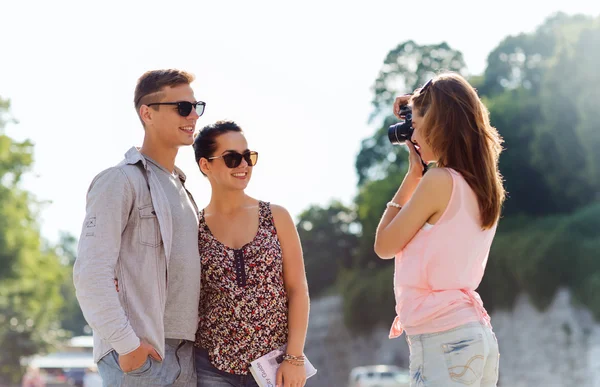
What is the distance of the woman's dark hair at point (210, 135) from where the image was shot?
166 inches

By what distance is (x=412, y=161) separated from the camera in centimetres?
371

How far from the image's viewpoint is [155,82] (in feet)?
13.6

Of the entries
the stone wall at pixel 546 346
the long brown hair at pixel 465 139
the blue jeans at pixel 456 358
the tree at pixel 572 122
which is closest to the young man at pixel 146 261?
the blue jeans at pixel 456 358

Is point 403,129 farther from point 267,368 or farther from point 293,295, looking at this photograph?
point 267,368

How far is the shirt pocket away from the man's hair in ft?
1.91

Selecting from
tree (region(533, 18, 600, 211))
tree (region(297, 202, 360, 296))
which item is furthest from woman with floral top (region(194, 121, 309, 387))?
tree (region(297, 202, 360, 296))

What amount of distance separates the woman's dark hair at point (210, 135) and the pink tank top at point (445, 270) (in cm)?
117

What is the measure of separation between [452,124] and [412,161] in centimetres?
31

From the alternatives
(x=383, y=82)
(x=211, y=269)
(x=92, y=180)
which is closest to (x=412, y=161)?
(x=211, y=269)

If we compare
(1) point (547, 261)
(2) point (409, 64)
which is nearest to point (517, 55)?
(2) point (409, 64)

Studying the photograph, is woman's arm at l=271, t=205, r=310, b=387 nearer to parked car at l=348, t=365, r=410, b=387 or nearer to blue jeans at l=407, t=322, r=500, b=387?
blue jeans at l=407, t=322, r=500, b=387

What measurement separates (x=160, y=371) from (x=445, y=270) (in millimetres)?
1219

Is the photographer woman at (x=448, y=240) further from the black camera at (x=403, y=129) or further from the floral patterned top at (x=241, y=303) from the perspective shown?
the floral patterned top at (x=241, y=303)

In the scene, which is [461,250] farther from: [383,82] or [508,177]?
[383,82]
